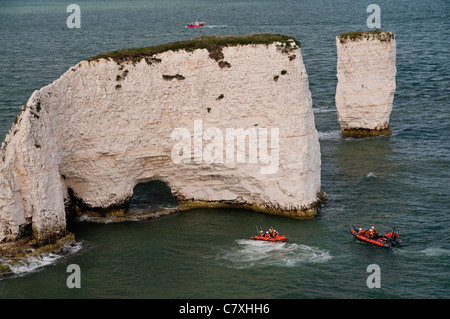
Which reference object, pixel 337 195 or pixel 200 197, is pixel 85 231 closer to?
pixel 200 197

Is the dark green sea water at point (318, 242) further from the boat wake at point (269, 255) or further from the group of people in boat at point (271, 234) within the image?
the group of people in boat at point (271, 234)

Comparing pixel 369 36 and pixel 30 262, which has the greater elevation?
pixel 369 36

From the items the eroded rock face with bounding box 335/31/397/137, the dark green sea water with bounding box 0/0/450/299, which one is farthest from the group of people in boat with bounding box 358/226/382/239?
the eroded rock face with bounding box 335/31/397/137

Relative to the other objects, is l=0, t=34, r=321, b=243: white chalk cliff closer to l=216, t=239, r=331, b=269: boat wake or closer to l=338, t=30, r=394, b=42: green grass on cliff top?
l=216, t=239, r=331, b=269: boat wake

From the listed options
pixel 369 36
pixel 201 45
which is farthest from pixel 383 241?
pixel 369 36

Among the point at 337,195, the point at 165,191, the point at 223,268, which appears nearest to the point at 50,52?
the point at 165,191

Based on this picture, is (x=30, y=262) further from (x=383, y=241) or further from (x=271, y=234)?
(x=383, y=241)
